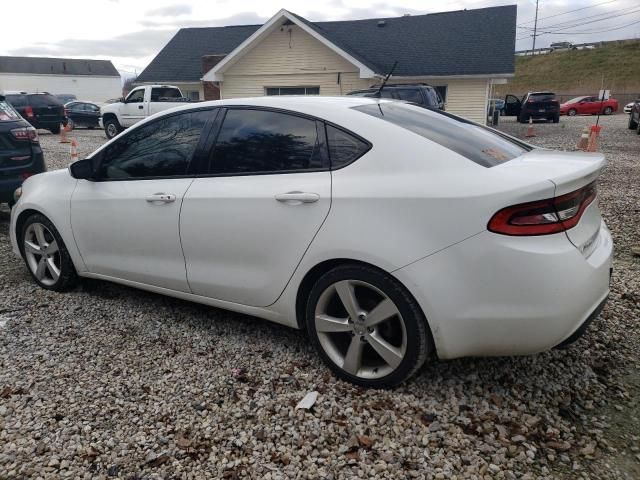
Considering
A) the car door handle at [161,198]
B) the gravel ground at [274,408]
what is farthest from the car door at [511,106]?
the car door handle at [161,198]

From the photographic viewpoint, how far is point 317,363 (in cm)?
317

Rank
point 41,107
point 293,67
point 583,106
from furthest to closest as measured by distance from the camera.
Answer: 1. point 583,106
2. point 41,107
3. point 293,67

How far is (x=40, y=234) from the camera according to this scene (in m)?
4.27

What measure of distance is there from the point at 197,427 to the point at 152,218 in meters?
1.48

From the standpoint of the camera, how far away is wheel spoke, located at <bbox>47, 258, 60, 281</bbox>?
4238mm

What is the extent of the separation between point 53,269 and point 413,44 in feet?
70.3

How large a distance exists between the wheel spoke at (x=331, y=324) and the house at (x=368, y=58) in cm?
1715

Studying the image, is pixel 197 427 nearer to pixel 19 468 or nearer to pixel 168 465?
pixel 168 465

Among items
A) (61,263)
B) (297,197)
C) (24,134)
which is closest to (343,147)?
(297,197)

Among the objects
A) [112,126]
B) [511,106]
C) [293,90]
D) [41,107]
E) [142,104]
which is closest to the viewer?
[142,104]

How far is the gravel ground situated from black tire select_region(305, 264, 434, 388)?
0.36ft

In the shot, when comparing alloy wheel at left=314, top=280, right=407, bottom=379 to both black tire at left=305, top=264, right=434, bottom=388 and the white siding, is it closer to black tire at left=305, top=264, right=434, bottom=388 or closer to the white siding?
black tire at left=305, top=264, right=434, bottom=388

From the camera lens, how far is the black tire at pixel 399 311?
256 centimetres

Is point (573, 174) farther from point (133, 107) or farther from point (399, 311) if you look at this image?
point (133, 107)
